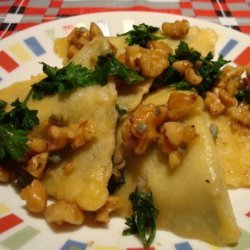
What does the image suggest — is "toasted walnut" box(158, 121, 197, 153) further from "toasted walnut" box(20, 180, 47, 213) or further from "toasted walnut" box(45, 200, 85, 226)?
"toasted walnut" box(20, 180, 47, 213)

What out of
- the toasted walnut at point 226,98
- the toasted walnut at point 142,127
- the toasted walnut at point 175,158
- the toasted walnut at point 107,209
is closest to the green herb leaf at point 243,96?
the toasted walnut at point 226,98

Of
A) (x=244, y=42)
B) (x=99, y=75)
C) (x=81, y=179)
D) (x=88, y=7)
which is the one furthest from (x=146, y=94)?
(x=88, y=7)

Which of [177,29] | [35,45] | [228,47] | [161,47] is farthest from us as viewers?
[228,47]

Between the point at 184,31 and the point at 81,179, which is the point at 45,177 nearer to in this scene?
the point at 81,179

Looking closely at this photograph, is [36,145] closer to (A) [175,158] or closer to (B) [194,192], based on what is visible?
(A) [175,158]

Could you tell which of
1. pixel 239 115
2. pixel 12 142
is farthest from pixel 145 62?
pixel 12 142

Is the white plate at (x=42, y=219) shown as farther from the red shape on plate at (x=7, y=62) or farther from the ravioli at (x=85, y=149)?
the ravioli at (x=85, y=149)

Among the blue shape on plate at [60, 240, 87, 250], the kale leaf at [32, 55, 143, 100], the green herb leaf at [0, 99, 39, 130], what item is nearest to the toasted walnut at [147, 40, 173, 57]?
the kale leaf at [32, 55, 143, 100]
